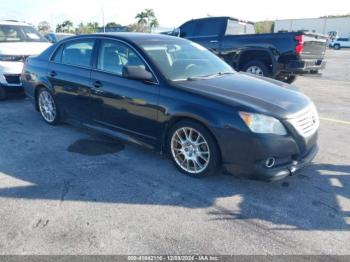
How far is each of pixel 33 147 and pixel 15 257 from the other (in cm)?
257

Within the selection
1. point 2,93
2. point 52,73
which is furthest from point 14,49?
point 52,73

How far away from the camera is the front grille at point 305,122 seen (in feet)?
11.7

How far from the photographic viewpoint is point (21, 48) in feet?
26.0

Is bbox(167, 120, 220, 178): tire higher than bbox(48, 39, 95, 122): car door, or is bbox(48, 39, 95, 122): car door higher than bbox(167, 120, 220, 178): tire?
bbox(48, 39, 95, 122): car door

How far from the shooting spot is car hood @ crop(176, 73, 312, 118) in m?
3.58

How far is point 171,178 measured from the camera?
156 inches

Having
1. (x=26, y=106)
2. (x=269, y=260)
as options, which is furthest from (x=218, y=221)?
(x=26, y=106)

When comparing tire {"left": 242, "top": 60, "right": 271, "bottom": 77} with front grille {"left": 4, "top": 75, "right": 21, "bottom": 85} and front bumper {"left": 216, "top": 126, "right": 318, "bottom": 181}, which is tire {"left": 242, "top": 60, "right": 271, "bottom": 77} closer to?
front bumper {"left": 216, "top": 126, "right": 318, "bottom": 181}

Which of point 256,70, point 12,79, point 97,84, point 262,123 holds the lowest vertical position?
point 12,79

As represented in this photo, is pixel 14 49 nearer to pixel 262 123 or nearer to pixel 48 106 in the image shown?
pixel 48 106

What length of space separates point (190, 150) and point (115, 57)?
5.66ft

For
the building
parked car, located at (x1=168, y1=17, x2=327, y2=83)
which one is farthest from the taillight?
the building

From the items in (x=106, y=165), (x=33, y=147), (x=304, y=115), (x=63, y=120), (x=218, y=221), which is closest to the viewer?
(x=218, y=221)

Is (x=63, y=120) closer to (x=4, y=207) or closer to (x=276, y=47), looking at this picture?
(x=4, y=207)
